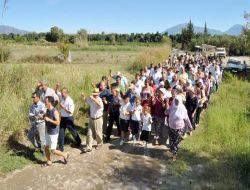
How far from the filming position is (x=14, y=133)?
35.6ft

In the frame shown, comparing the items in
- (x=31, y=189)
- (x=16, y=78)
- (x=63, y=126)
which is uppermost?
(x=16, y=78)

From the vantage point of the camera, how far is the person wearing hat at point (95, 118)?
1016cm

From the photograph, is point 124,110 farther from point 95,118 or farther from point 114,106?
point 95,118

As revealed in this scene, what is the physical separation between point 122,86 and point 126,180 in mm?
5812

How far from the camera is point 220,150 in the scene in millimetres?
10797

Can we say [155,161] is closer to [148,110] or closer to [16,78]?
[148,110]

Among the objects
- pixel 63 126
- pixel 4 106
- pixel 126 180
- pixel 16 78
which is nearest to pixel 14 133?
pixel 4 106

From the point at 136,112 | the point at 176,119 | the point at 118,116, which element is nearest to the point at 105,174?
the point at 136,112

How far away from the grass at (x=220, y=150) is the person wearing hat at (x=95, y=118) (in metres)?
2.38

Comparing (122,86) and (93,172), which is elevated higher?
(122,86)

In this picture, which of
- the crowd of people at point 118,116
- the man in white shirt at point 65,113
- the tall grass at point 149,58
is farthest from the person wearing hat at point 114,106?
the tall grass at point 149,58

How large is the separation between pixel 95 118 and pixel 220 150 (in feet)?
12.3

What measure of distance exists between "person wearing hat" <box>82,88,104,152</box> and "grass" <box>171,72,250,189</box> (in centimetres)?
238

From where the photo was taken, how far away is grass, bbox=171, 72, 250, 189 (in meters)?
9.00
